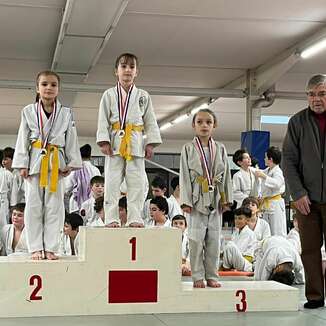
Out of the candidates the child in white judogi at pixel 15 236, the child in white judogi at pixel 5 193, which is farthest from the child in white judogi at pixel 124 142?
the child in white judogi at pixel 5 193

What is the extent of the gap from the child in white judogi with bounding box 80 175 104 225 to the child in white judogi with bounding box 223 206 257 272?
1784mm

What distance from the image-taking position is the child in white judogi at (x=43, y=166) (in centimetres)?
484

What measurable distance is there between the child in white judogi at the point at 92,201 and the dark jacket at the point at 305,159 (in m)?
3.38

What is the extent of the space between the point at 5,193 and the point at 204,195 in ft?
12.1

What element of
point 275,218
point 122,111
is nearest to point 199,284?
point 122,111

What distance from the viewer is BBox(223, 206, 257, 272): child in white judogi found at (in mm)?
7469

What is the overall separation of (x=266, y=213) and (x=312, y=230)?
409cm

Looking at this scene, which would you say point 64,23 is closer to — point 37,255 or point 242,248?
point 242,248

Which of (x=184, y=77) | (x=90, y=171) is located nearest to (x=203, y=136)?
(x=90, y=171)

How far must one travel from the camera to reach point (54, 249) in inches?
192

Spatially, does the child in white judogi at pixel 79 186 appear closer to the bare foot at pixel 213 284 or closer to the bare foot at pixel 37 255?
the bare foot at pixel 37 255

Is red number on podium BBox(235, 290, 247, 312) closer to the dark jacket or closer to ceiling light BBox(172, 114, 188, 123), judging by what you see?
the dark jacket

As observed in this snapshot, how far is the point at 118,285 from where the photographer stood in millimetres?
4582

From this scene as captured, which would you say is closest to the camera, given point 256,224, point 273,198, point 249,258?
point 249,258
